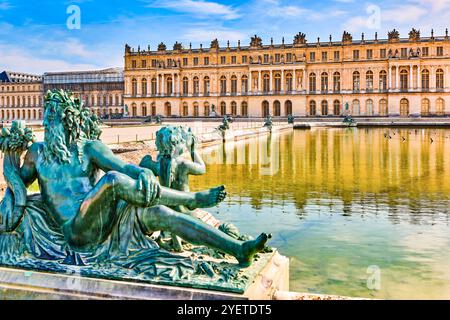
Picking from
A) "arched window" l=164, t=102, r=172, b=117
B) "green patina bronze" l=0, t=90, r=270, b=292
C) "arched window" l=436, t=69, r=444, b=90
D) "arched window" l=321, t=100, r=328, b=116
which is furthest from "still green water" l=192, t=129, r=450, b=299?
"arched window" l=164, t=102, r=172, b=117

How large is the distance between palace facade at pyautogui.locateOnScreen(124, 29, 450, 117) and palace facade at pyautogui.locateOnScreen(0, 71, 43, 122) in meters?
25.3

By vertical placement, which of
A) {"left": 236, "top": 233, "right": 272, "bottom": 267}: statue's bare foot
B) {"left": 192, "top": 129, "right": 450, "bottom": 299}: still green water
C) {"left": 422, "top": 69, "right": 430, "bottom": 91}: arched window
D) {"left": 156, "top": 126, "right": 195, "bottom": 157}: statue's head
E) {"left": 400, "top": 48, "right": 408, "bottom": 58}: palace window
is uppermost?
{"left": 400, "top": 48, "right": 408, "bottom": 58}: palace window

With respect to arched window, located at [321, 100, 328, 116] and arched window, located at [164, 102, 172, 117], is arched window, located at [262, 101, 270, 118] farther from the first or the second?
arched window, located at [164, 102, 172, 117]

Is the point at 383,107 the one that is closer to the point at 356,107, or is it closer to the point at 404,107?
the point at 404,107

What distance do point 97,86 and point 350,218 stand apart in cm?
9308

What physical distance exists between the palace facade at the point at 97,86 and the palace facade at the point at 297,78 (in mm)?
11988

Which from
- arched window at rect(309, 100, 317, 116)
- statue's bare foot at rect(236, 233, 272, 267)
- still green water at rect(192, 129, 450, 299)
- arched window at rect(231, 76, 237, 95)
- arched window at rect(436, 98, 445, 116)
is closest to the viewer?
statue's bare foot at rect(236, 233, 272, 267)

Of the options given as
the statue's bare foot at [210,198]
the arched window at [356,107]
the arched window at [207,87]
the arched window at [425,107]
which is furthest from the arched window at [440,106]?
the statue's bare foot at [210,198]

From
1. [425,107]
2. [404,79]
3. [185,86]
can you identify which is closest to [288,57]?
[404,79]

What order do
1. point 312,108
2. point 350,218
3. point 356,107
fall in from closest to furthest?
point 350,218 → point 356,107 → point 312,108

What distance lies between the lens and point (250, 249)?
446 centimetres

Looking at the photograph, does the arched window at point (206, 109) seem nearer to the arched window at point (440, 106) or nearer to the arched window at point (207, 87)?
the arched window at point (207, 87)

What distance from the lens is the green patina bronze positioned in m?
4.44

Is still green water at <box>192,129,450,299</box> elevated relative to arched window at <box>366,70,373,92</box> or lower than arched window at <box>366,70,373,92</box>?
lower
